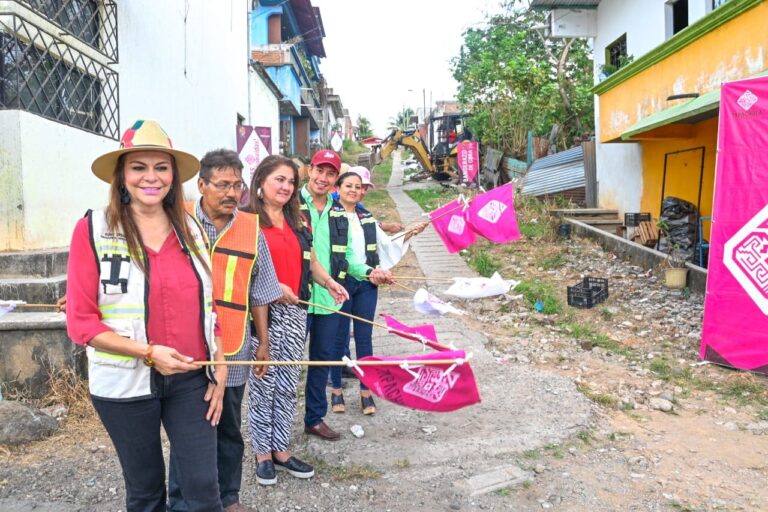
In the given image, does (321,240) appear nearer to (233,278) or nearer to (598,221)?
(233,278)

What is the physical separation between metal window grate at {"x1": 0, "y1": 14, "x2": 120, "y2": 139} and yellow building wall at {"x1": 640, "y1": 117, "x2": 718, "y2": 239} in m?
8.07

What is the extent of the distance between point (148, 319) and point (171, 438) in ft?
1.45

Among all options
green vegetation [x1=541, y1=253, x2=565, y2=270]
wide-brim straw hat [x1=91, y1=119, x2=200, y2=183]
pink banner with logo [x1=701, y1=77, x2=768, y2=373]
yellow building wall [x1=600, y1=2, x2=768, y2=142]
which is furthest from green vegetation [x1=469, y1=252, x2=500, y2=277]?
wide-brim straw hat [x1=91, y1=119, x2=200, y2=183]

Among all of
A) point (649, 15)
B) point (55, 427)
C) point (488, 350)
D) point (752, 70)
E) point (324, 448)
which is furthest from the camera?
point (649, 15)

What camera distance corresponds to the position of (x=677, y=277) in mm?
7980

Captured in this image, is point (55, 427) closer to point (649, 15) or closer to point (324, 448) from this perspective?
point (324, 448)

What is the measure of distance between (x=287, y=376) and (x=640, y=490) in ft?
6.61

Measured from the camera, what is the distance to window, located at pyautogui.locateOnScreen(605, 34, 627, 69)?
40.7 ft

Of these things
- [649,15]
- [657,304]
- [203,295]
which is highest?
[649,15]

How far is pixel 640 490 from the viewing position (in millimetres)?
3305

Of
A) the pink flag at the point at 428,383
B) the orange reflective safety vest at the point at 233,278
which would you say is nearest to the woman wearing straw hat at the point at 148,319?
the orange reflective safety vest at the point at 233,278

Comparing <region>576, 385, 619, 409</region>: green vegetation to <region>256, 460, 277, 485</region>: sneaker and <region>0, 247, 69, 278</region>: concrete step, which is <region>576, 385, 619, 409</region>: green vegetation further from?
<region>0, 247, 69, 278</region>: concrete step

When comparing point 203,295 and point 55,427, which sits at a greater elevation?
point 203,295

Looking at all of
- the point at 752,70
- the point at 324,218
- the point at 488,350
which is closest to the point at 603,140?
the point at 752,70
